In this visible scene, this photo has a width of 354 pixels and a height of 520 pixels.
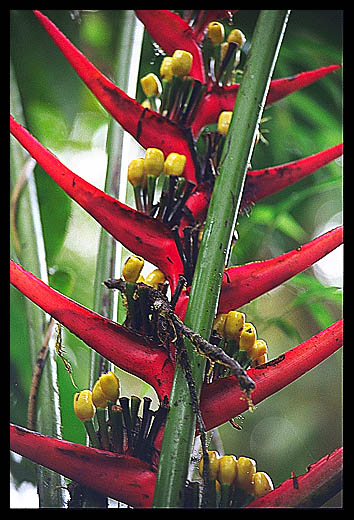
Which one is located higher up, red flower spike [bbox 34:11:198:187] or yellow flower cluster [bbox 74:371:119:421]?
red flower spike [bbox 34:11:198:187]

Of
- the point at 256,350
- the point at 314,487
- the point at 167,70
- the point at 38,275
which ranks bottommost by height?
the point at 314,487

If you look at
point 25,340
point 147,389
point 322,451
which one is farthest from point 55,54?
point 322,451

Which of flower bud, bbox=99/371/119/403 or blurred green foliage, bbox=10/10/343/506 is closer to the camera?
flower bud, bbox=99/371/119/403

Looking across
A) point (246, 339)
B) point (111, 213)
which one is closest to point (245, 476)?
point (246, 339)

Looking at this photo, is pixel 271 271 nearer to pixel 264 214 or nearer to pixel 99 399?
pixel 99 399

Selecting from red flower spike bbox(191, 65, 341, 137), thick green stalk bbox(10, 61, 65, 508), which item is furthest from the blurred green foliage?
red flower spike bbox(191, 65, 341, 137)

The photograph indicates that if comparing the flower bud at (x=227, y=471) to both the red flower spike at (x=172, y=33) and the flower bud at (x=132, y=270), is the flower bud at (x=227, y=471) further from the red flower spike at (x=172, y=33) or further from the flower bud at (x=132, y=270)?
the red flower spike at (x=172, y=33)

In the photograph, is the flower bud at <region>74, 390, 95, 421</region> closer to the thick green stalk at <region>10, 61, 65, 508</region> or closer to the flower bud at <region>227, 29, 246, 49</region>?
the thick green stalk at <region>10, 61, 65, 508</region>
